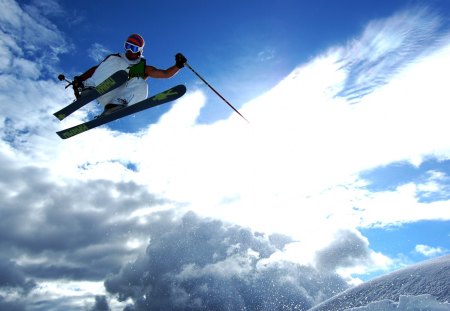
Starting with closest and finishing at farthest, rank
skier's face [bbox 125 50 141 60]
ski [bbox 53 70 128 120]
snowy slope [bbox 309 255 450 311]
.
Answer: ski [bbox 53 70 128 120] < skier's face [bbox 125 50 141 60] < snowy slope [bbox 309 255 450 311]

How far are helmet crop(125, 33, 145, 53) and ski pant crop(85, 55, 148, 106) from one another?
492 mm

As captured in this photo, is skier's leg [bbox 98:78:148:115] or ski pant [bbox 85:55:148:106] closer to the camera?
ski pant [bbox 85:55:148:106]

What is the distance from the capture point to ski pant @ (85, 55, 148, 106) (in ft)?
32.7

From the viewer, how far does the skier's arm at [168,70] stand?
32.9 ft

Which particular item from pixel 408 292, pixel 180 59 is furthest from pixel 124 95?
pixel 408 292

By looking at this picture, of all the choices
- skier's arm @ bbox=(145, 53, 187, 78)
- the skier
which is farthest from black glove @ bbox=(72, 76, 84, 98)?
skier's arm @ bbox=(145, 53, 187, 78)

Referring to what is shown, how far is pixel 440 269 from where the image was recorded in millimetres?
20734

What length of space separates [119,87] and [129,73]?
0.63 metres

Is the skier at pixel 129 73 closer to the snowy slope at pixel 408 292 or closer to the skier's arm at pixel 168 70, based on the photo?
the skier's arm at pixel 168 70

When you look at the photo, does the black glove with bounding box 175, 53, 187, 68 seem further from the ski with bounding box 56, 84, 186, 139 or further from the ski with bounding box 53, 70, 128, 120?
the ski with bounding box 53, 70, 128, 120

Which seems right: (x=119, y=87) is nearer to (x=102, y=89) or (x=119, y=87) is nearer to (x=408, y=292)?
(x=102, y=89)

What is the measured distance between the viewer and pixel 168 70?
33.7ft

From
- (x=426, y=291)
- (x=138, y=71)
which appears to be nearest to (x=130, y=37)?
(x=138, y=71)

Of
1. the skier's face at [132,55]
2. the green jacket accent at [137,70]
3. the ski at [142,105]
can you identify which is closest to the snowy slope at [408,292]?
the ski at [142,105]
